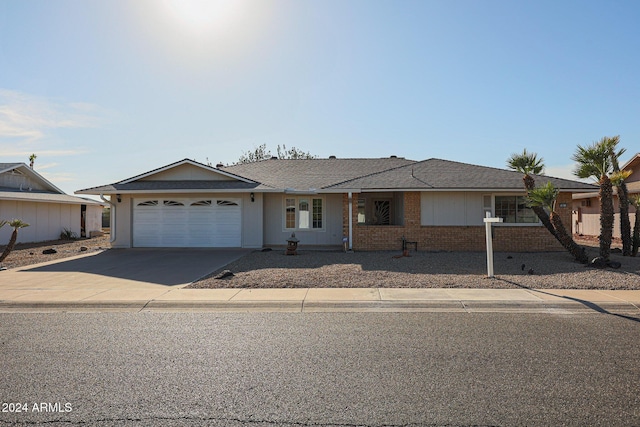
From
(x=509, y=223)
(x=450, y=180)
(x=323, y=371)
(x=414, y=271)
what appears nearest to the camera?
(x=323, y=371)

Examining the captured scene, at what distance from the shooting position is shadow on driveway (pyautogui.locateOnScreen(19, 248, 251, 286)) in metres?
11.1

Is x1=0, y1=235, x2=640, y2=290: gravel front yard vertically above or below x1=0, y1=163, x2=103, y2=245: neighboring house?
below

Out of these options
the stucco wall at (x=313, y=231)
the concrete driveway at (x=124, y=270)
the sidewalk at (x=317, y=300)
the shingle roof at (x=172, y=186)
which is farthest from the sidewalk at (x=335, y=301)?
the stucco wall at (x=313, y=231)

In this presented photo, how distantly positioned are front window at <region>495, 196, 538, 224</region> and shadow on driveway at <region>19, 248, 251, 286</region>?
1048cm

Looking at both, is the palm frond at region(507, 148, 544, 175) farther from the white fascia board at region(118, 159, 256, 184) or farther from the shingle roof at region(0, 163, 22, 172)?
the shingle roof at region(0, 163, 22, 172)

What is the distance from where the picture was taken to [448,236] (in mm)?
16219

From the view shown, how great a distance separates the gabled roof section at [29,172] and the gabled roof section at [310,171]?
491 inches

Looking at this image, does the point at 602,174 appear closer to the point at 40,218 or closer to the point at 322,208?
the point at 322,208

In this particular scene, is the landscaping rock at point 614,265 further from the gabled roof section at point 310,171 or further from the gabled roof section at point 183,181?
the gabled roof section at point 183,181

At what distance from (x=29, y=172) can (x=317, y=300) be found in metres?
25.0

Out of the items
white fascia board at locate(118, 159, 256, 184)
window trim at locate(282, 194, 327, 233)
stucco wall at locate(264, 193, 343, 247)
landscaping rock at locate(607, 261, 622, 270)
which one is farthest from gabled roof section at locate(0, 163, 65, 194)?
landscaping rock at locate(607, 261, 622, 270)

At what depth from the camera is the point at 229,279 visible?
1023 centimetres

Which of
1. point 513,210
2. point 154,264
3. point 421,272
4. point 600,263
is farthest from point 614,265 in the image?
point 154,264

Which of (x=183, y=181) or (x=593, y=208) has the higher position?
(x=183, y=181)
